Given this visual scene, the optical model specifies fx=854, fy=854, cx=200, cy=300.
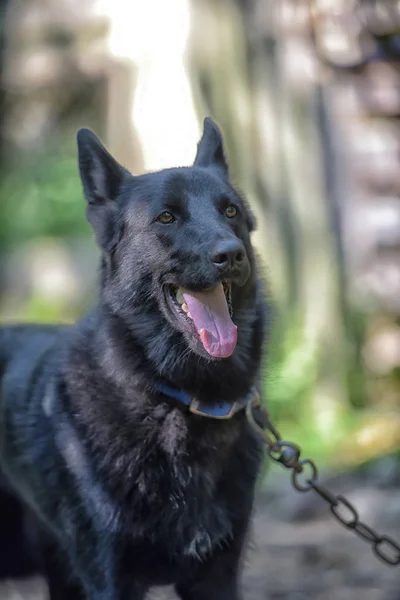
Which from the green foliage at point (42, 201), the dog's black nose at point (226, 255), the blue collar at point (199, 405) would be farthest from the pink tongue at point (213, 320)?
the green foliage at point (42, 201)

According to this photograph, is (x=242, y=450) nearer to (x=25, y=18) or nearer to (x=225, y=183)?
(x=225, y=183)

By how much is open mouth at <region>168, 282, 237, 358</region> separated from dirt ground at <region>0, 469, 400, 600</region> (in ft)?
3.99

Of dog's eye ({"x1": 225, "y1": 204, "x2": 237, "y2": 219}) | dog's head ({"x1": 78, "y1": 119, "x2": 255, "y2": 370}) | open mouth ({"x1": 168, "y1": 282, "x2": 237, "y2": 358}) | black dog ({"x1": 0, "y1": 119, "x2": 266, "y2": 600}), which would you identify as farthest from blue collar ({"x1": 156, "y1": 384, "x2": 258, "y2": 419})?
dog's eye ({"x1": 225, "y1": 204, "x2": 237, "y2": 219})

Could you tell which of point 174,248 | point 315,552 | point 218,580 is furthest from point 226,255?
point 315,552

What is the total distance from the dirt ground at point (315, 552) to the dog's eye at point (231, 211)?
5.04ft

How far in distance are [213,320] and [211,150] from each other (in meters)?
0.85

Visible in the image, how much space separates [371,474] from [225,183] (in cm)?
253

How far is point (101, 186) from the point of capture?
3.10 m

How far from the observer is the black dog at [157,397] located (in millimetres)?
2824

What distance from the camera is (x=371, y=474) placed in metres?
5.00

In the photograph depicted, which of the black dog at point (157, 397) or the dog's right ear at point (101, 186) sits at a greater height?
the dog's right ear at point (101, 186)

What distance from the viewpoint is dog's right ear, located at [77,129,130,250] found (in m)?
3.05

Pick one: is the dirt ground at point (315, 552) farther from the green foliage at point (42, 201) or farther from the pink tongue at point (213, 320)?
the green foliage at point (42, 201)

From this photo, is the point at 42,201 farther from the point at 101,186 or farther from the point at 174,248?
the point at 174,248
